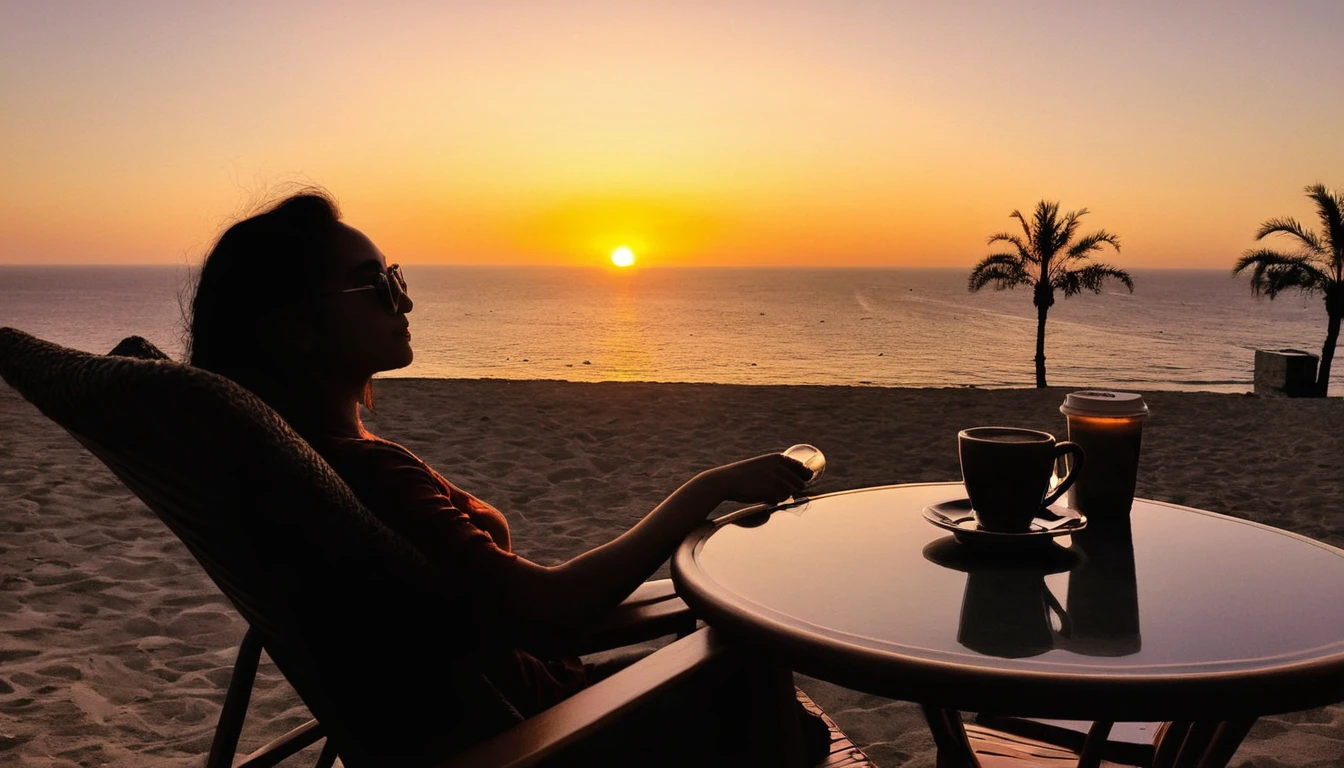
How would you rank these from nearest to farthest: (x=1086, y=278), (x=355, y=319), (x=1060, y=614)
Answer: (x=1060, y=614) < (x=355, y=319) < (x=1086, y=278)

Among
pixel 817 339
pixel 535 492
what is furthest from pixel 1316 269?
pixel 817 339

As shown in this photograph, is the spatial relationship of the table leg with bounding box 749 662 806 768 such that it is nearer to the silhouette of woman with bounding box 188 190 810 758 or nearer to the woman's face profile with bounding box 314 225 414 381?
the silhouette of woman with bounding box 188 190 810 758

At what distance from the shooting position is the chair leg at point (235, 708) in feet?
6.14

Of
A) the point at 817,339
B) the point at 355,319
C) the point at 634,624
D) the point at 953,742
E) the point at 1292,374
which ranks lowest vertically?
the point at 817,339

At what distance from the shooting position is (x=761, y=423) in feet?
30.9

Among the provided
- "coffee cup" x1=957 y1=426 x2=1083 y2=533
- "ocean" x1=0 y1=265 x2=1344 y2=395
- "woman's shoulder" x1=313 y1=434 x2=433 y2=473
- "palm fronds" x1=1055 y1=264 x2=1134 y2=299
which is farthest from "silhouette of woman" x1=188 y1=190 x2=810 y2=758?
"palm fronds" x1=1055 y1=264 x2=1134 y2=299

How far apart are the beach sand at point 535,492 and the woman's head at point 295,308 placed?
1.96 metres

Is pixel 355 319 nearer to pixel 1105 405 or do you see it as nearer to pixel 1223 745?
pixel 1105 405

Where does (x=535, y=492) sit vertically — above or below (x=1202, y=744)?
below

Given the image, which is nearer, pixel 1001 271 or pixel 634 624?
pixel 634 624

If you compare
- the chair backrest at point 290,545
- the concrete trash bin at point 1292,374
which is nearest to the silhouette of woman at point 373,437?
the chair backrest at point 290,545

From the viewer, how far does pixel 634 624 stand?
5.47ft

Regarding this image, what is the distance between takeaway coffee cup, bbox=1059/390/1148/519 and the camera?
5.33 ft

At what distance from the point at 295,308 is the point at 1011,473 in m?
1.20
